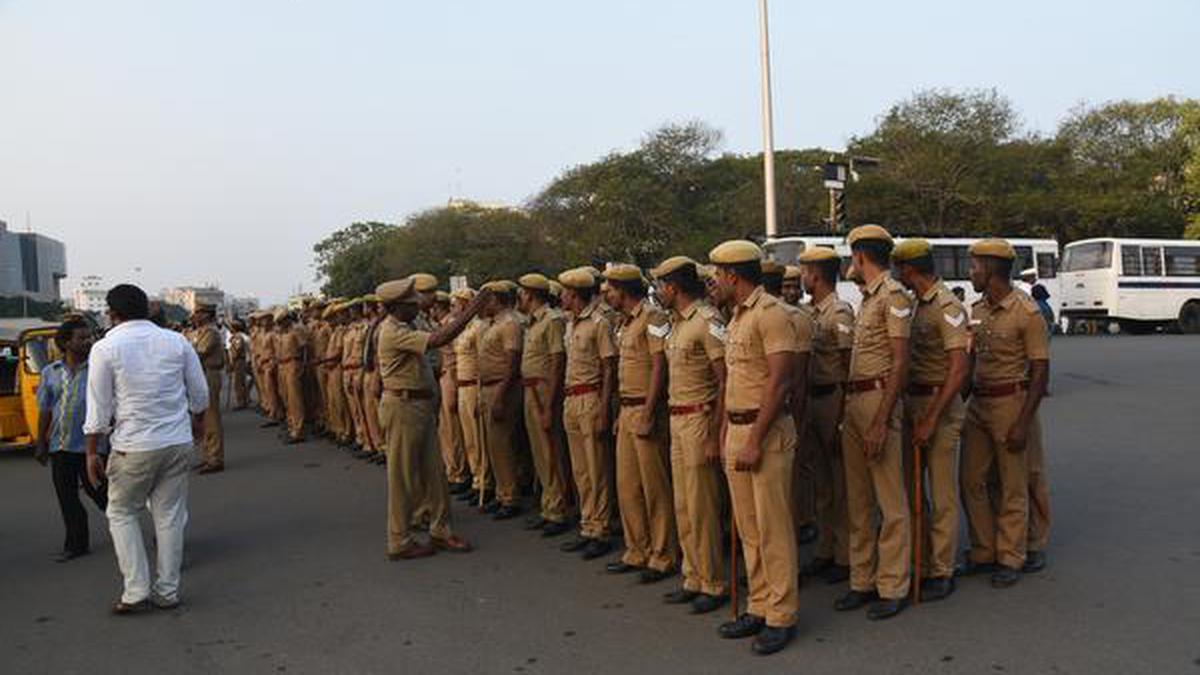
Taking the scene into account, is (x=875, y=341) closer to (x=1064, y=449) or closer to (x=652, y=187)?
(x=1064, y=449)

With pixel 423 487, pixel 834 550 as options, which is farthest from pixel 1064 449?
pixel 423 487

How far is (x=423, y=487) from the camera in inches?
249

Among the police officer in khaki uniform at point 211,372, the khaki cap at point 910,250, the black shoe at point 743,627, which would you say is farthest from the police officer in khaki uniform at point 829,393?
the police officer in khaki uniform at point 211,372

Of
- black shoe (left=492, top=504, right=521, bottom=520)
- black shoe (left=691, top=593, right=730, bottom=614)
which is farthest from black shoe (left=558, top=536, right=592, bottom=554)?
black shoe (left=691, top=593, right=730, bottom=614)

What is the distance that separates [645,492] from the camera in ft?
17.3

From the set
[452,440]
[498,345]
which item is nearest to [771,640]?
[498,345]

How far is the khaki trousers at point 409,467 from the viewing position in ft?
19.6

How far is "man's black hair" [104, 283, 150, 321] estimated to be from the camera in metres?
5.08

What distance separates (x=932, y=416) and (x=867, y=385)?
1.24ft

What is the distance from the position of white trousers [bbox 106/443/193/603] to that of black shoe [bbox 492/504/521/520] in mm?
2457

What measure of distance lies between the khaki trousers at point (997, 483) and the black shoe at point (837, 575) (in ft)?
2.35

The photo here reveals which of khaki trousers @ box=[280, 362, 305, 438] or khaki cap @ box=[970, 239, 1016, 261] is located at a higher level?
khaki cap @ box=[970, 239, 1016, 261]

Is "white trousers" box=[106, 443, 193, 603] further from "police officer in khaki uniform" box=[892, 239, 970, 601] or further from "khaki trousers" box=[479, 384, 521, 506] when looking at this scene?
"police officer in khaki uniform" box=[892, 239, 970, 601]

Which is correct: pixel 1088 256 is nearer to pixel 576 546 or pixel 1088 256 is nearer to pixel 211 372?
pixel 211 372
